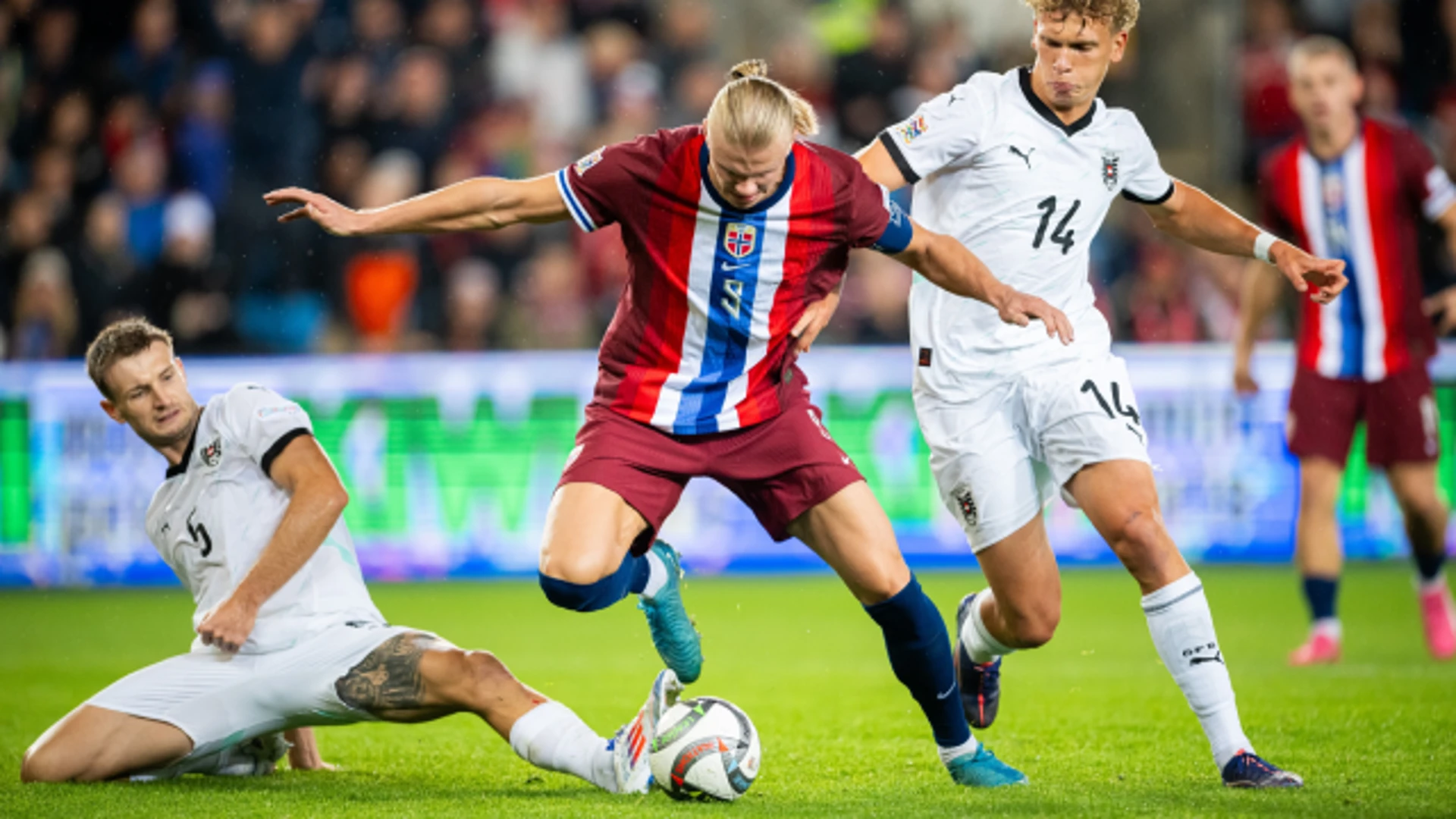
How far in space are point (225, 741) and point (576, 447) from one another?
55.1 inches

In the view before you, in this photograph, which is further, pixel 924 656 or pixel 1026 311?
pixel 924 656

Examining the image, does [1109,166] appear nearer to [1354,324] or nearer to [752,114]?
[752,114]

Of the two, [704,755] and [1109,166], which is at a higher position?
[1109,166]

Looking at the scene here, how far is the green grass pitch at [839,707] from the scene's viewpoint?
15.0 ft

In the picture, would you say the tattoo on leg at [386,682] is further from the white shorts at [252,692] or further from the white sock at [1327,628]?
the white sock at [1327,628]

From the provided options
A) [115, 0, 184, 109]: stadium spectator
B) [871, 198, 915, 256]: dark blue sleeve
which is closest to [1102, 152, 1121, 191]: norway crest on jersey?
[871, 198, 915, 256]: dark blue sleeve

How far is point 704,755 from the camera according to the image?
14.9ft

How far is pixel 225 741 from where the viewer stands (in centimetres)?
497

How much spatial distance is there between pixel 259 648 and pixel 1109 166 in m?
3.05

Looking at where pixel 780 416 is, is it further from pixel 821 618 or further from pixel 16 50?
pixel 16 50

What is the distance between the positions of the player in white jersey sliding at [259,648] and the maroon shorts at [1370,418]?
408cm

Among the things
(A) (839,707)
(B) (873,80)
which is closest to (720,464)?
(A) (839,707)

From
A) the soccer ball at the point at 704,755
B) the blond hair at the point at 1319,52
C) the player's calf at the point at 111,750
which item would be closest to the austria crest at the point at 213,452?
the player's calf at the point at 111,750

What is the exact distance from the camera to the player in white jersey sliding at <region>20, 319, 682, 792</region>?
476 cm
